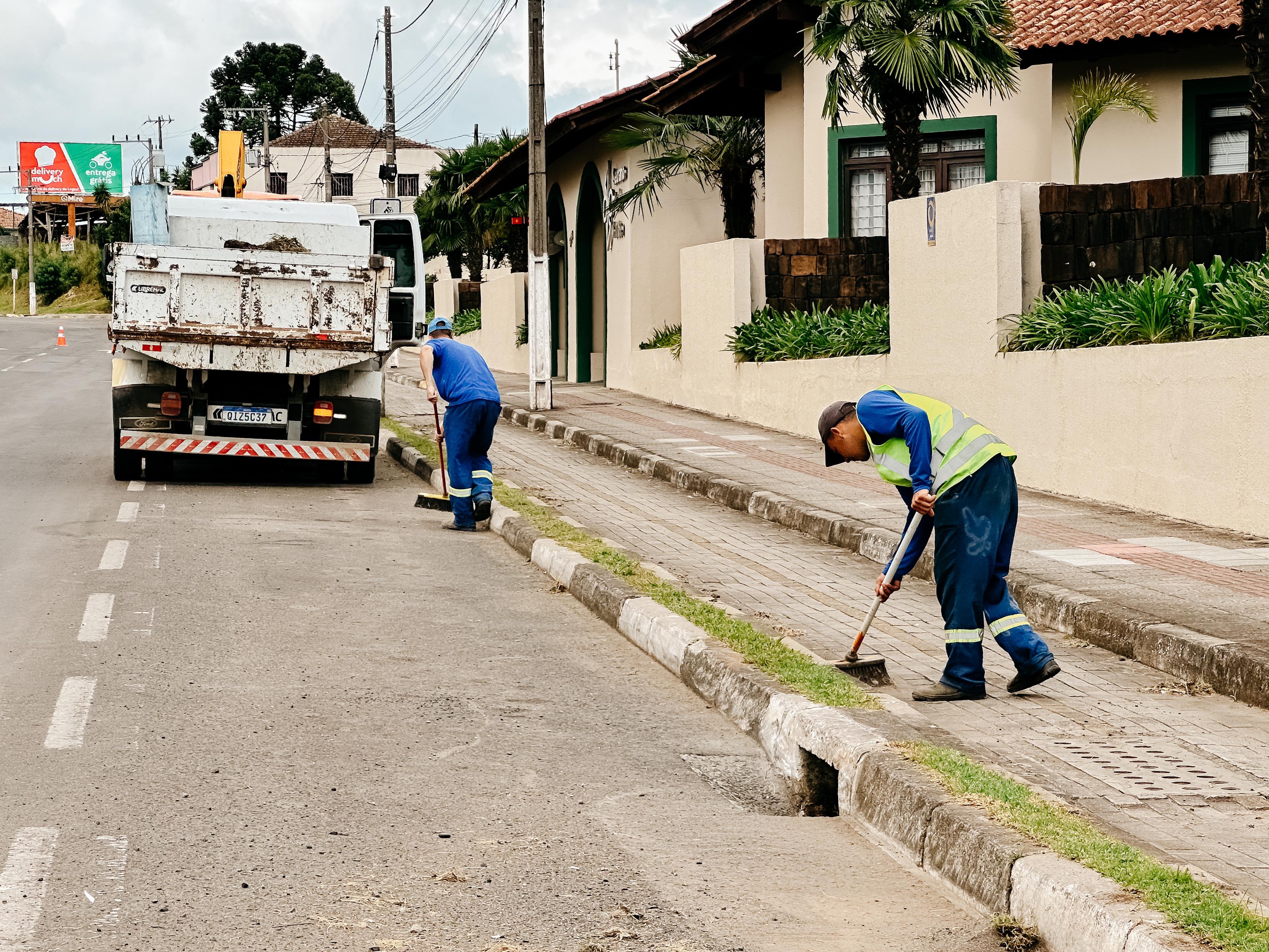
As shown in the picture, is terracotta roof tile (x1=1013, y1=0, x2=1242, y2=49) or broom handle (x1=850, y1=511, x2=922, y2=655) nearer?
broom handle (x1=850, y1=511, x2=922, y2=655)

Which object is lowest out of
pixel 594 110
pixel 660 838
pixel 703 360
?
pixel 660 838

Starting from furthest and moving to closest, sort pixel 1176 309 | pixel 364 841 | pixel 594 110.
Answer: pixel 594 110
pixel 1176 309
pixel 364 841

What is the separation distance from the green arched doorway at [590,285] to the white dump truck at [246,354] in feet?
45.9

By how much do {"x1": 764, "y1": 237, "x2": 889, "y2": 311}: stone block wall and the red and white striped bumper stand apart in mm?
6908

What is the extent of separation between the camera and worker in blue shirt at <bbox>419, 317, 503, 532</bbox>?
39.6ft

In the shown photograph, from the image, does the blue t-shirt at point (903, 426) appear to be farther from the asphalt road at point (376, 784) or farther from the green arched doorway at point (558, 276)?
the green arched doorway at point (558, 276)

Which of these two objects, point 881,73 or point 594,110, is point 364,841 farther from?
point 594,110

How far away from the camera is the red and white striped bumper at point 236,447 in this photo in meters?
13.8

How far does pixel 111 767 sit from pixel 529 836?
5.49 feet

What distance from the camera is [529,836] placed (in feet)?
16.2

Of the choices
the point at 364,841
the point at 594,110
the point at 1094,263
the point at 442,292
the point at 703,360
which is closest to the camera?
the point at 364,841

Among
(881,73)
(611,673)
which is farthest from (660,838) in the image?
(881,73)

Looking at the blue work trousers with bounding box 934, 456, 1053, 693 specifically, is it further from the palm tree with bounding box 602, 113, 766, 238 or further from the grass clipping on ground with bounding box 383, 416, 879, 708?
the palm tree with bounding box 602, 113, 766, 238

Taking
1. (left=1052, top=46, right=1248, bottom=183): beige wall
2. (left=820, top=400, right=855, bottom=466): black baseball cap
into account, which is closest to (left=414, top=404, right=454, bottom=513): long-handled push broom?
(left=820, top=400, right=855, bottom=466): black baseball cap
